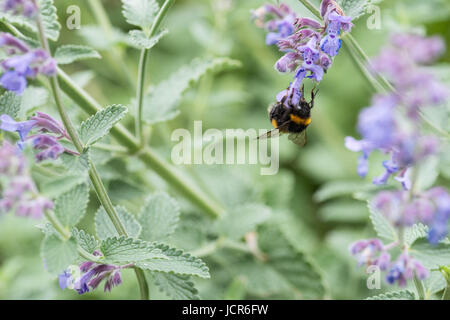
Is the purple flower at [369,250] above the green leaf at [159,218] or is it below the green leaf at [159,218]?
below

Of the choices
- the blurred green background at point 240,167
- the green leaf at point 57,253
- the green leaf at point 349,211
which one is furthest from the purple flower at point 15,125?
the green leaf at point 349,211

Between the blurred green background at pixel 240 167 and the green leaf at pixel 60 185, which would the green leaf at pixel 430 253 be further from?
the green leaf at pixel 60 185

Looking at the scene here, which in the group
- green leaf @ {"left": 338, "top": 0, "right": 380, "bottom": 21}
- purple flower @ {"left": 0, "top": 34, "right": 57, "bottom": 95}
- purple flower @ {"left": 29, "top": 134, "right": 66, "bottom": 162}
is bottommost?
purple flower @ {"left": 29, "top": 134, "right": 66, "bottom": 162}

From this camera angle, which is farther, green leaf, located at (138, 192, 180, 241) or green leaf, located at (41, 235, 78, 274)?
green leaf, located at (138, 192, 180, 241)

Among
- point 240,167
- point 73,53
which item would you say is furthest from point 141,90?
point 240,167

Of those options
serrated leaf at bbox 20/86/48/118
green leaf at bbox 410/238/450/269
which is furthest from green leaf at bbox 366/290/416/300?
serrated leaf at bbox 20/86/48/118

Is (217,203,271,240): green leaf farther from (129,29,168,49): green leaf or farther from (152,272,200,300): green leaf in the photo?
(129,29,168,49): green leaf
